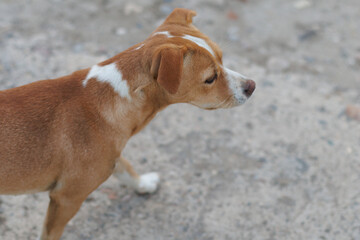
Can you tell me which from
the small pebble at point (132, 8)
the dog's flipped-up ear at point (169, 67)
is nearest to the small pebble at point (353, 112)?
the dog's flipped-up ear at point (169, 67)

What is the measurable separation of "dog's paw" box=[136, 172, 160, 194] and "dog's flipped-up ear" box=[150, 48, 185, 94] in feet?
4.29

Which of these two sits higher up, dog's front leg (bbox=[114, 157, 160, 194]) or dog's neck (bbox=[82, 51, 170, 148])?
dog's neck (bbox=[82, 51, 170, 148])

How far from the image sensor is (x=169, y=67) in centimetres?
248

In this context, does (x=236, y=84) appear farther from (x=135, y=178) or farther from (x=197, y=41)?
(x=135, y=178)

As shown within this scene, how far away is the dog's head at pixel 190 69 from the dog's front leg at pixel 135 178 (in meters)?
0.97

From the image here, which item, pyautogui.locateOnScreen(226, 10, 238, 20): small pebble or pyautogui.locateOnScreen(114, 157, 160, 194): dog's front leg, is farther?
pyautogui.locateOnScreen(226, 10, 238, 20): small pebble

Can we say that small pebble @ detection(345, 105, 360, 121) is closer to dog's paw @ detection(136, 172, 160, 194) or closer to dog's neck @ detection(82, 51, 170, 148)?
dog's paw @ detection(136, 172, 160, 194)

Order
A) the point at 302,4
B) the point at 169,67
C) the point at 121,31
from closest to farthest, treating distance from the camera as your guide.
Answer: the point at 169,67 → the point at 121,31 → the point at 302,4

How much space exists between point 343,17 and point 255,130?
2.44 metres

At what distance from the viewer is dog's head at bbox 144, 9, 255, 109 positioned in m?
2.50

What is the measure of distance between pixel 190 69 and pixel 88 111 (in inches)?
28.1

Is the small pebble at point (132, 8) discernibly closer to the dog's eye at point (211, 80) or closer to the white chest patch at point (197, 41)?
the white chest patch at point (197, 41)

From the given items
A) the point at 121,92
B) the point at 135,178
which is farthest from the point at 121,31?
the point at 121,92

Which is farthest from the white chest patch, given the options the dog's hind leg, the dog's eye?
the dog's hind leg
